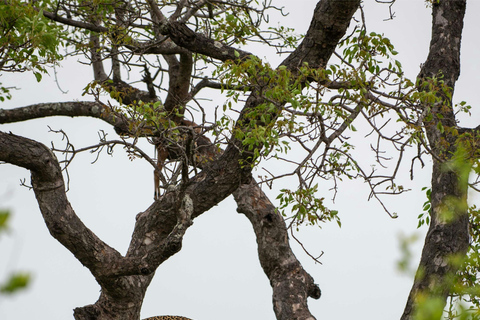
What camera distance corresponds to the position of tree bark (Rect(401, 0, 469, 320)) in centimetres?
362

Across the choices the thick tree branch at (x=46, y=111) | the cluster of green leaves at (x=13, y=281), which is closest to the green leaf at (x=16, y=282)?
the cluster of green leaves at (x=13, y=281)

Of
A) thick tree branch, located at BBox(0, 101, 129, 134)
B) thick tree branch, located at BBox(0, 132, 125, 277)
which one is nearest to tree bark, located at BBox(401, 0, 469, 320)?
thick tree branch, located at BBox(0, 132, 125, 277)

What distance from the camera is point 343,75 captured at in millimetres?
3287

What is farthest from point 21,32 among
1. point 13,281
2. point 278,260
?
point 13,281

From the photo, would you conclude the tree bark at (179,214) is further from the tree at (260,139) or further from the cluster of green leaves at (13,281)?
the cluster of green leaves at (13,281)

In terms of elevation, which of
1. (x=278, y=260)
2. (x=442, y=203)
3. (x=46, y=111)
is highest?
(x=46, y=111)

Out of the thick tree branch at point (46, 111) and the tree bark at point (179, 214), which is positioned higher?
the thick tree branch at point (46, 111)

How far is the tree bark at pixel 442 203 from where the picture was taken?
3.62 meters

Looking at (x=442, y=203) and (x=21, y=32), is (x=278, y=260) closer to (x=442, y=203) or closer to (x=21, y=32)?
(x=442, y=203)

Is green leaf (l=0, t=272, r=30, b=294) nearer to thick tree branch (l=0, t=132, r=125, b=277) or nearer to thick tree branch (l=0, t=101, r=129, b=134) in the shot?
thick tree branch (l=0, t=132, r=125, b=277)

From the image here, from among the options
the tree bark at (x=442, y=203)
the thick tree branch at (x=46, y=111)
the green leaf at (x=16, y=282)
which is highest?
the thick tree branch at (x=46, y=111)

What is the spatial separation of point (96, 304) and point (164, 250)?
122 centimetres

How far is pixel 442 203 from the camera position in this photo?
394cm

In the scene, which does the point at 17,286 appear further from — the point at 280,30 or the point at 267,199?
the point at 280,30
